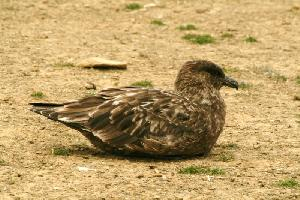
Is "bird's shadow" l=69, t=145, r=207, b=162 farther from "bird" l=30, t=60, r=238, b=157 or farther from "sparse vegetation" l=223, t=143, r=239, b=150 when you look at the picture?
"sparse vegetation" l=223, t=143, r=239, b=150

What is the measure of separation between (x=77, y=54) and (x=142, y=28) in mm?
2795

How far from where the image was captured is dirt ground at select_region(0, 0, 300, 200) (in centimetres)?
948

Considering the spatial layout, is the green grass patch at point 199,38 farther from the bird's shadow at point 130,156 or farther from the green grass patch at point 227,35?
the bird's shadow at point 130,156

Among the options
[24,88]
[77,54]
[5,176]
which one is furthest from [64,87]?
[5,176]

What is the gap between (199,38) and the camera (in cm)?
1788

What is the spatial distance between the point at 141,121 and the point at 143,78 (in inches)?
179

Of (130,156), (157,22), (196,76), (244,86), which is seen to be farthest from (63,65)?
(130,156)

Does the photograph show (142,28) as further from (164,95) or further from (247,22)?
(164,95)

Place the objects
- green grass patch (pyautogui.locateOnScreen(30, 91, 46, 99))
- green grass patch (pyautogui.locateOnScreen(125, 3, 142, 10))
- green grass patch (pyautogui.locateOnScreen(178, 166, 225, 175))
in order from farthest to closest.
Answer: green grass patch (pyautogui.locateOnScreen(125, 3, 142, 10)) → green grass patch (pyautogui.locateOnScreen(30, 91, 46, 99)) → green grass patch (pyautogui.locateOnScreen(178, 166, 225, 175))

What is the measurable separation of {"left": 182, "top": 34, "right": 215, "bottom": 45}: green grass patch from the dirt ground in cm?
16

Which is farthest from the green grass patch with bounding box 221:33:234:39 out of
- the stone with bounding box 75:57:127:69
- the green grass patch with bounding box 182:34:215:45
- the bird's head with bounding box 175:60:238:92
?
the bird's head with bounding box 175:60:238:92

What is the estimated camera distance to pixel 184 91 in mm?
11070

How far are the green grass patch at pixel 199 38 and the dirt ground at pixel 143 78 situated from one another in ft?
0.53

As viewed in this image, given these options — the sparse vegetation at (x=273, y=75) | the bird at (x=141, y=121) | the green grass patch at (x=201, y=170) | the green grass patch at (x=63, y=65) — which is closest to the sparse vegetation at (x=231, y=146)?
the bird at (x=141, y=121)
